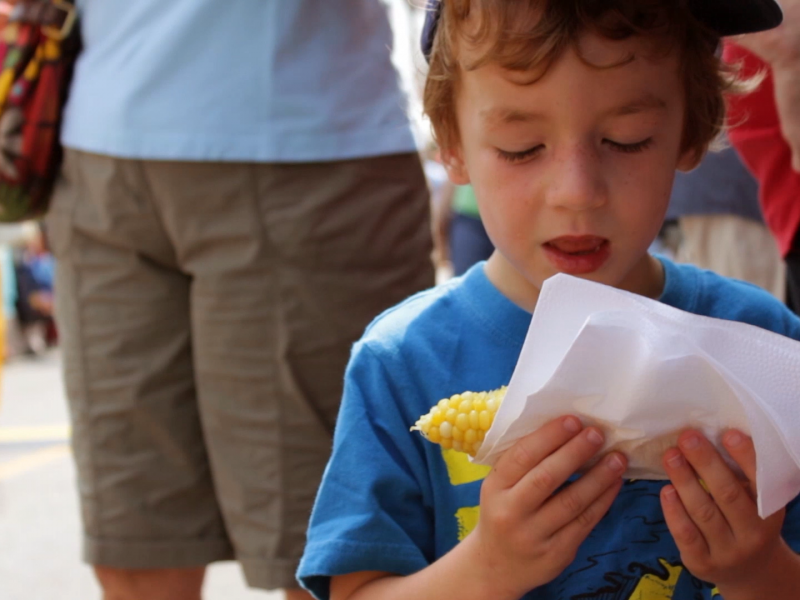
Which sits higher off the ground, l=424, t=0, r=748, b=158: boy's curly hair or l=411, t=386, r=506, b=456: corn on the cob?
l=424, t=0, r=748, b=158: boy's curly hair

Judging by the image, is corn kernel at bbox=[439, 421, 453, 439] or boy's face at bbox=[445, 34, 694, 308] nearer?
corn kernel at bbox=[439, 421, 453, 439]

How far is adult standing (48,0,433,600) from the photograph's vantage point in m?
2.26

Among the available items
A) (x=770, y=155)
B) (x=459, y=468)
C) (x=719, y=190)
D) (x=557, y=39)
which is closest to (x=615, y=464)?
(x=459, y=468)

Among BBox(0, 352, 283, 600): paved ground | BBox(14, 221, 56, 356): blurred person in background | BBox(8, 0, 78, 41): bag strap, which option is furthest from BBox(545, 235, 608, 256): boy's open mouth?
BBox(14, 221, 56, 356): blurred person in background

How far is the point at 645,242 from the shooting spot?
158 cm

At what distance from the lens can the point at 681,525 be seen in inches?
53.0

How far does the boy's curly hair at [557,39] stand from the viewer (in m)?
1.51

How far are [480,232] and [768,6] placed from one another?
3.38m

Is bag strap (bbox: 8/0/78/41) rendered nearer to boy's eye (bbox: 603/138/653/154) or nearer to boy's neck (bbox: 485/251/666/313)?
boy's neck (bbox: 485/251/666/313)

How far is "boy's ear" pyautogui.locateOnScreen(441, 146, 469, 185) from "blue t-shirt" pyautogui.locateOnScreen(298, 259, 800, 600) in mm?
227

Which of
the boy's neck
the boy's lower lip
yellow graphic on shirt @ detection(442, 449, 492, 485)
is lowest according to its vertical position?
yellow graphic on shirt @ detection(442, 449, 492, 485)

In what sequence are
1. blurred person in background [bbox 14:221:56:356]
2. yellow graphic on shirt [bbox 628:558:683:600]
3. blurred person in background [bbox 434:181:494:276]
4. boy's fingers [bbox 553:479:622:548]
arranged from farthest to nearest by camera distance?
blurred person in background [bbox 14:221:56:356], blurred person in background [bbox 434:181:494:276], yellow graphic on shirt [bbox 628:558:683:600], boy's fingers [bbox 553:479:622:548]

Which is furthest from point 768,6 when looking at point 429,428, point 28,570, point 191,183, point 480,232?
point 28,570

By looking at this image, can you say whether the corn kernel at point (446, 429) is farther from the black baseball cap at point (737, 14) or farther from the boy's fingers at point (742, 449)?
the black baseball cap at point (737, 14)
